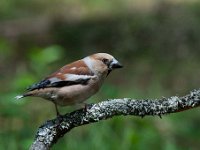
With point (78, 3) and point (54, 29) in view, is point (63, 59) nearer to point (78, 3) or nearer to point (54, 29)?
point (54, 29)

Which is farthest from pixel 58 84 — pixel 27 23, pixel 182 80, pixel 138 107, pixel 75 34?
pixel 27 23

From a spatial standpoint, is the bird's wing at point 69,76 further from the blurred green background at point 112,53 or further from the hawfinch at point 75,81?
the blurred green background at point 112,53

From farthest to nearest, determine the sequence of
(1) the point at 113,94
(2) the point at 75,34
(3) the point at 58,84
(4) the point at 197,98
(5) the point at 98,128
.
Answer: (2) the point at 75,34
(1) the point at 113,94
(5) the point at 98,128
(3) the point at 58,84
(4) the point at 197,98

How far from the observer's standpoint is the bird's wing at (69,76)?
12.0 feet

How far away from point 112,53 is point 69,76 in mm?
4998

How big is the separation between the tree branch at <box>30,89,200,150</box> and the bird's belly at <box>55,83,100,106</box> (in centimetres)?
45

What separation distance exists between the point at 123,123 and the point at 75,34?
323cm

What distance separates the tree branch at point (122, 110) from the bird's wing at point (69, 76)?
48cm

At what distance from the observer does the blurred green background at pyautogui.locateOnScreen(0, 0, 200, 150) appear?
5816 millimetres

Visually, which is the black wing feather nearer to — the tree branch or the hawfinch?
the hawfinch

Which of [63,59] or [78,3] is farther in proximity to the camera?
[78,3]

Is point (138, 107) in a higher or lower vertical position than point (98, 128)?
higher

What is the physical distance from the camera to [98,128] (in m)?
5.53

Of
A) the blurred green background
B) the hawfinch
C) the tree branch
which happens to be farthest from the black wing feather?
the blurred green background
